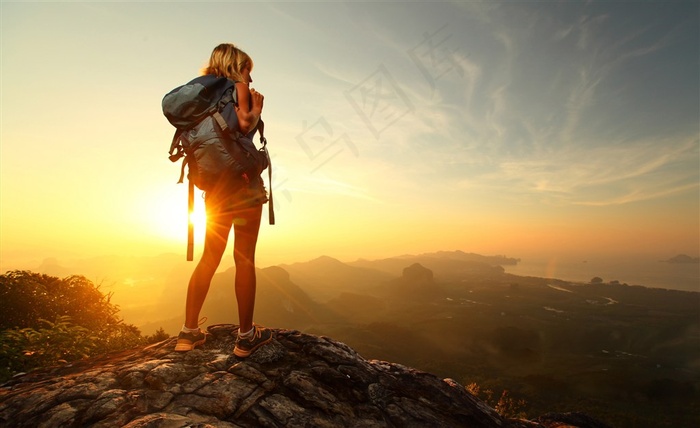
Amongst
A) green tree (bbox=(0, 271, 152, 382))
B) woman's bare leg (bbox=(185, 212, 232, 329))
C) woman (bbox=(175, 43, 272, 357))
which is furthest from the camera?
green tree (bbox=(0, 271, 152, 382))

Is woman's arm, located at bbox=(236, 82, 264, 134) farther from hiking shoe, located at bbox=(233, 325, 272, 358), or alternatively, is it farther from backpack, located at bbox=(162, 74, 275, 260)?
hiking shoe, located at bbox=(233, 325, 272, 358)

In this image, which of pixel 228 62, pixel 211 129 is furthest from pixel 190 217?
pixel 228 62

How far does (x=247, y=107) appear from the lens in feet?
11.2

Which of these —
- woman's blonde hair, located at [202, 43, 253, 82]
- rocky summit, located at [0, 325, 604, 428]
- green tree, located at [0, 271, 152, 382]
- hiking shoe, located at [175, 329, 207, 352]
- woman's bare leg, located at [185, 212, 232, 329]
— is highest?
woman's blonde hair, located at [202, 43, 253, 82]

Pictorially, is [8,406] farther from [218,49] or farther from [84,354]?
[218,49]

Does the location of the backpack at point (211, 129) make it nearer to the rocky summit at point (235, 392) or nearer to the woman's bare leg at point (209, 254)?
the woman's bare leg at point (209, 254)

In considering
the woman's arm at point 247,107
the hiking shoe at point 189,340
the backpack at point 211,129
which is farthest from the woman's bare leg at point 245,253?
the woman's arm at point 247,107

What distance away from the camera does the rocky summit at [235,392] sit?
2828 millimetres

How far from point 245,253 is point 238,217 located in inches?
18.6

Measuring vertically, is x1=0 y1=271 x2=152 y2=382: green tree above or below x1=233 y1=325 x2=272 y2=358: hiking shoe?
below

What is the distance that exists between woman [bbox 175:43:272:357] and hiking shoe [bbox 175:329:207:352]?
1 centimetres

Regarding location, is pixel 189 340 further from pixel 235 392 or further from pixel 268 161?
pixel 268 161

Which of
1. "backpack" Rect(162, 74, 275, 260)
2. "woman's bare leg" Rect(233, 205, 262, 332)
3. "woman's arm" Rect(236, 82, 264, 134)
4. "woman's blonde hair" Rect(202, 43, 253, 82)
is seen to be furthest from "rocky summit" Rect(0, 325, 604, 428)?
"woman's blonde hair" Rect(202, 43, 253, 82)

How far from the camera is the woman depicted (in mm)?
3486
